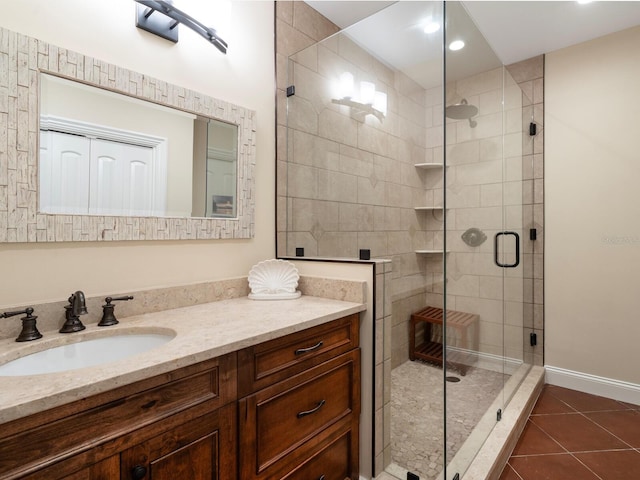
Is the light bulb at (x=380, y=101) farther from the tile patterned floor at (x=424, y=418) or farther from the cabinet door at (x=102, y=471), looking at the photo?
the cabinet door at (x=102, y=471)

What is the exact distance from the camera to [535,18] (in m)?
2.27

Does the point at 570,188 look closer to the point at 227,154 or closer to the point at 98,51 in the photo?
the point at 227,154

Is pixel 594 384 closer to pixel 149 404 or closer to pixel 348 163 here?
pixel 348 163

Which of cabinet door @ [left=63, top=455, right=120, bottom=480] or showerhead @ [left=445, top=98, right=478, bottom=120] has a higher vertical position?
showerhead @ [left=445, top=98, right=478, bottom=120]

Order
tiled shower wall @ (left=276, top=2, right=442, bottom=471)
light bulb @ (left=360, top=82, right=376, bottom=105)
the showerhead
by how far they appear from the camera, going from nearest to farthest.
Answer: the showerhead, tiled shower wall @ (left=276, top=2, right=442, bottom=471), light bulb @ (left=360, top=82, right=376, bottom=105)

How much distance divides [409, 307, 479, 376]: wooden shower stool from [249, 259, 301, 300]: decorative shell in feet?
2.10

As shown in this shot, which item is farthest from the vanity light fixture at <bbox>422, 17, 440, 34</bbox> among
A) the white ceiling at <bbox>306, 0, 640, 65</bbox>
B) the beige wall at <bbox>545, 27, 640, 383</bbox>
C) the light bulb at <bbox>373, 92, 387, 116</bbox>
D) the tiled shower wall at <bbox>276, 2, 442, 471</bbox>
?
the beige wall at <bbox>545, 27, 640, 383</bbox>

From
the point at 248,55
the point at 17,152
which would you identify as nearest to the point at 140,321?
the point at 17,152

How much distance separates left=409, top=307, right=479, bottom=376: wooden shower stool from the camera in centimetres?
164

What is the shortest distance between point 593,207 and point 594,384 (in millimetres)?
1319

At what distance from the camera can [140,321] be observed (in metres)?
1.29

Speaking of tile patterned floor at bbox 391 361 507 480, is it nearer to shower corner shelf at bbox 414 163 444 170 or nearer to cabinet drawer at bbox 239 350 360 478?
cabinet drawer at bbox 239 350 360 478

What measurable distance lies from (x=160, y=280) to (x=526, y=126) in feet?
9.25

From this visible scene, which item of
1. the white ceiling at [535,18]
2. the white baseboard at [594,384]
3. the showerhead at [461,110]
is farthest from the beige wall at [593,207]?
the showerhead at [461,110]
